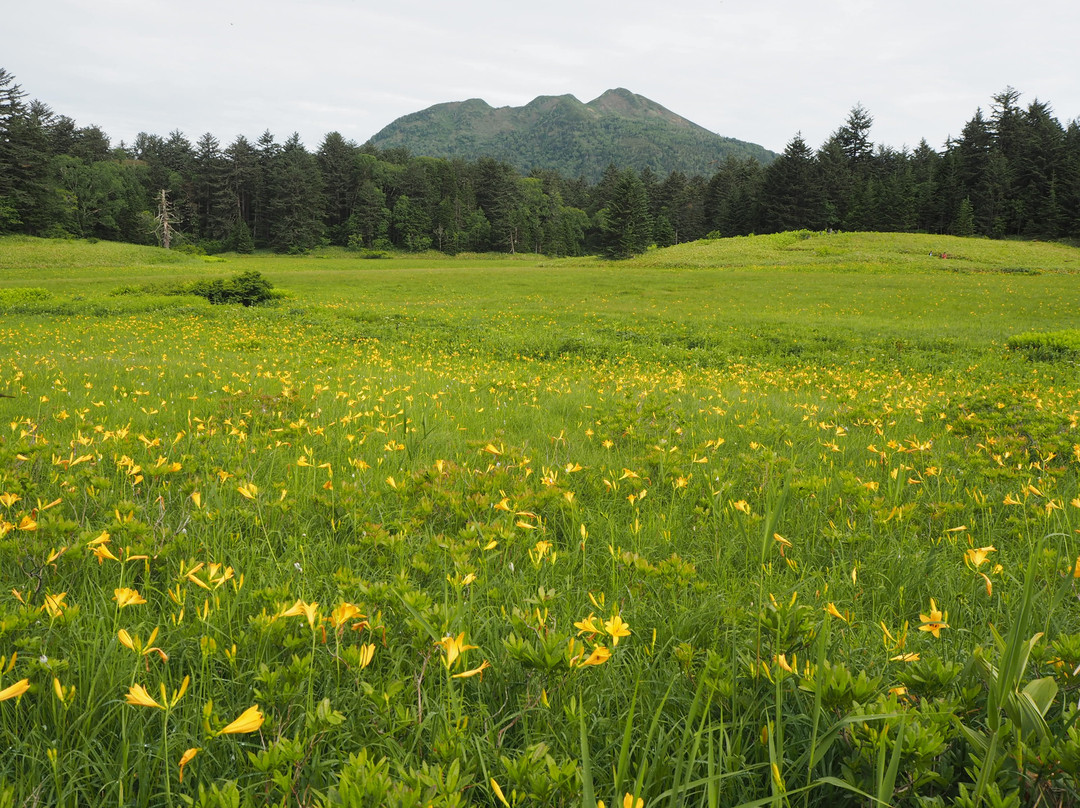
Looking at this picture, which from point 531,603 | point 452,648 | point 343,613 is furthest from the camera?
point 531,603

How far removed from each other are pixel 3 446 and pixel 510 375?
232 inches

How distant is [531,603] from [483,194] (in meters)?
89.4

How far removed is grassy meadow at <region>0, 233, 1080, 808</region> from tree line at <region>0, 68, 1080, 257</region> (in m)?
57.2

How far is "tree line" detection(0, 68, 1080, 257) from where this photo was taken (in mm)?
58062

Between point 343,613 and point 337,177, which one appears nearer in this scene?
point 343,613

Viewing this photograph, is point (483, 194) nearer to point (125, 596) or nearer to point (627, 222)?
point (627, 222)

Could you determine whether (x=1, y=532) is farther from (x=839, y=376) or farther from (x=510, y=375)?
(x=839, y=376)

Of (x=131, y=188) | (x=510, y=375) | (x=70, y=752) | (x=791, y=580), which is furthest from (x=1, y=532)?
(x=131, y=188)

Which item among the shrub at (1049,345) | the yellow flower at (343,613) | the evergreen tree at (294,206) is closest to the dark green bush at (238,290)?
the yellow flower at (343,613)

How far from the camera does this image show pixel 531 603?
1.52 metres

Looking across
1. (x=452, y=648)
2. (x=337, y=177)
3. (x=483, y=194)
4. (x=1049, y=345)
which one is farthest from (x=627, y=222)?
(x=452, y=648)

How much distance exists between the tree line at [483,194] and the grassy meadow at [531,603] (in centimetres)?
5718

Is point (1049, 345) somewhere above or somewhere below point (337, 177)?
below

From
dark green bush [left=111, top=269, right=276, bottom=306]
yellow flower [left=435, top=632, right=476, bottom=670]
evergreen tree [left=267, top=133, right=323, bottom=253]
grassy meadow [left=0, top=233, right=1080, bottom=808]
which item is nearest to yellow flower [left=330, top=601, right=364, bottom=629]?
grassy meadow [left=0, top=233, right=1080, bottom=808]
